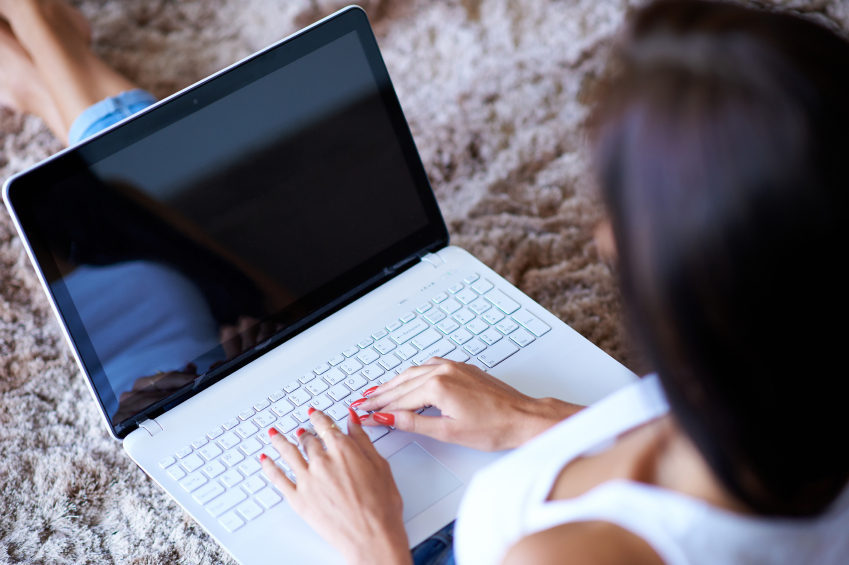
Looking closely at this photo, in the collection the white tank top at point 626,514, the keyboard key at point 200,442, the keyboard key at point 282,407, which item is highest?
the white tank top at point 626,514

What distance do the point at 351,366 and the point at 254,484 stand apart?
18 cm

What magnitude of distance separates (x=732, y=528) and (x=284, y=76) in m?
0.66

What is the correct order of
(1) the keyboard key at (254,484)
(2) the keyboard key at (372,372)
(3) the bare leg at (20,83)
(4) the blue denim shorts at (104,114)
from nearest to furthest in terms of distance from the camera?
(1) the keyboard key at (254,484) < (2) the keyboard key at (372,372) < (4) the blue denim shorts at (104,114) < (3) the bare leg at (20,83)

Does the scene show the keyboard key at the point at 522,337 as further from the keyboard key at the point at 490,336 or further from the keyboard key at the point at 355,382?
the keyboard key at the point at 355,382

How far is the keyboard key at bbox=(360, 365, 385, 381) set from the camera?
0.83m

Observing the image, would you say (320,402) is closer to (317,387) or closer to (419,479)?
(317,387)

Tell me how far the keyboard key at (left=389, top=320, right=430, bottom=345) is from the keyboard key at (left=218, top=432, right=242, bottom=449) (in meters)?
0.23

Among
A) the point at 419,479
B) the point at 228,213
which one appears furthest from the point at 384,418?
the point at 228,213

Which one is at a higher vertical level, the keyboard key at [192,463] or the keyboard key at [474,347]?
the keyboard key at [192,463]

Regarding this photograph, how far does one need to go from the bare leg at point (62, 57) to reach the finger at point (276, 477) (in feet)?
2.37

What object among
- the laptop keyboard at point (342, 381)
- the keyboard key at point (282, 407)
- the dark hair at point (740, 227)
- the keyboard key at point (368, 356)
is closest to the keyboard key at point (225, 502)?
the laptop keyboard at point (342, 381)

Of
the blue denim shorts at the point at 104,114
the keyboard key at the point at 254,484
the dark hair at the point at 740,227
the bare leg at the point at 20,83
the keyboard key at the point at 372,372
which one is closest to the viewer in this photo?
the dark hair at the point at 740,227

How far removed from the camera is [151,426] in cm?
79

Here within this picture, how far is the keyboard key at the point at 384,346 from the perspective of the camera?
86 centimetres
